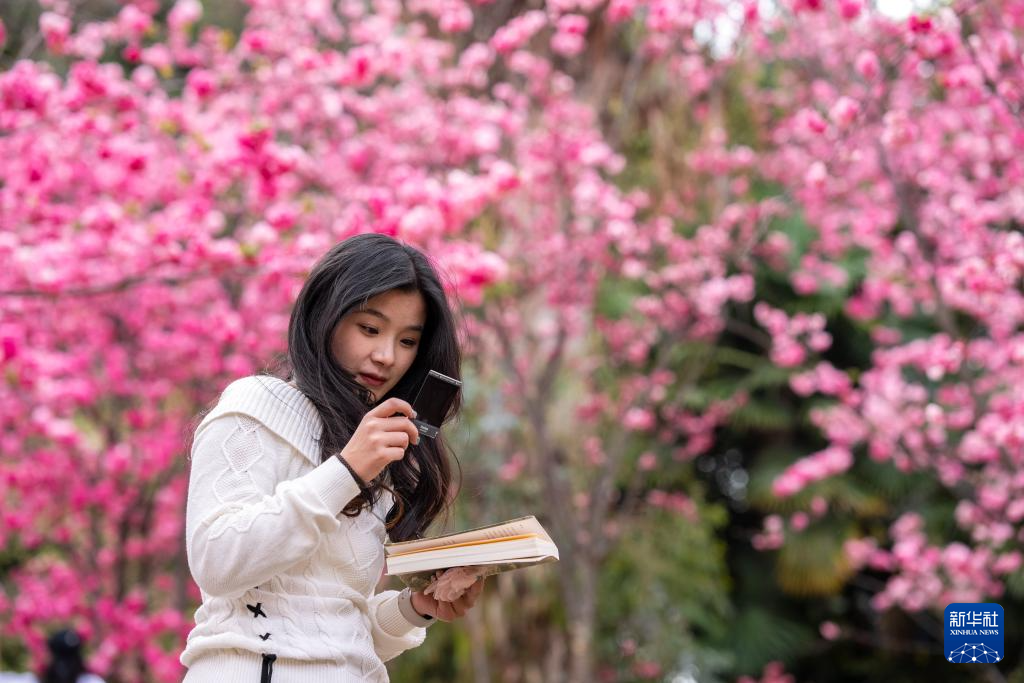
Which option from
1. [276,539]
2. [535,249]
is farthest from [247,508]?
[535,249]

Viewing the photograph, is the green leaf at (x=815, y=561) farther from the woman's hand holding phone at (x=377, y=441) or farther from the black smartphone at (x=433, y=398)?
the woman's hand holding phone at (x=377, y=441)

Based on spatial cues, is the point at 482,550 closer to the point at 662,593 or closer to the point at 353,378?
the point at 353,378

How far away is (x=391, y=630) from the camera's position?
5.60 ft

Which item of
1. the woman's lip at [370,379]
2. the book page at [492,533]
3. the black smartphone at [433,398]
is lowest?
the book page at [492,533]

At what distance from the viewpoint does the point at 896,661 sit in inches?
299

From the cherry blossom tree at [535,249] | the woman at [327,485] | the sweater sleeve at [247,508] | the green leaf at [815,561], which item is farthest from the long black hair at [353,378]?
the green leaf at [815,561]

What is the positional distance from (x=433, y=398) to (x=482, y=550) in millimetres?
215

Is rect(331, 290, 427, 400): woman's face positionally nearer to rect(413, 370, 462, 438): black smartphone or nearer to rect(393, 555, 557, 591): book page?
rect(413, 370, 462, 438): black smartphone

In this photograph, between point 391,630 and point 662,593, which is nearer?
point 391,630

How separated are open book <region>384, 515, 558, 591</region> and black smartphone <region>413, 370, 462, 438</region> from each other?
15cm

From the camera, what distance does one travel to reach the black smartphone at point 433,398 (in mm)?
1529

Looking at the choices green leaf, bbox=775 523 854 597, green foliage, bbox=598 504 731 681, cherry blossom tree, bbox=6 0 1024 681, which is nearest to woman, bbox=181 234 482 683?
cherry blossom tree, bbox=6 0 1024 681

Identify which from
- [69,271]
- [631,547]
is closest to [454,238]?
[69,271]

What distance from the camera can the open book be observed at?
141cm
